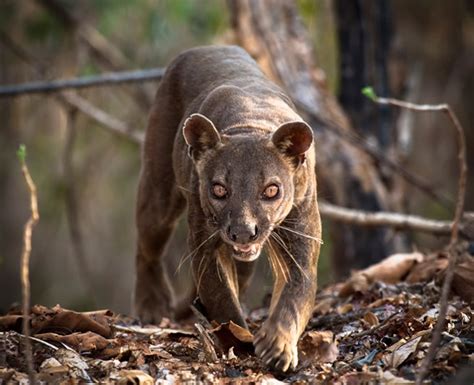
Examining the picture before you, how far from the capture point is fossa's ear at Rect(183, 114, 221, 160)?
555 centimetres

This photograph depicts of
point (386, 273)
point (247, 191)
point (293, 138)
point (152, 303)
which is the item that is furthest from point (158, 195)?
point (247, 191)

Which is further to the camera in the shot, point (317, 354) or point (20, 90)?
point (20, 90)

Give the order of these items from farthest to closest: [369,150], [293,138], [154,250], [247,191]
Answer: [369,150], [154,250], [293,138], [247,191]

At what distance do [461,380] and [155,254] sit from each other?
3914 millimetres

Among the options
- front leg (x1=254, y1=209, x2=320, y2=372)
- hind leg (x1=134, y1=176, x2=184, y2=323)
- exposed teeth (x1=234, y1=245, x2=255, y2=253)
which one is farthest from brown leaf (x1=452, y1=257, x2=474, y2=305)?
hind leg (x1=134, y1=176, x2=184, y2=323)

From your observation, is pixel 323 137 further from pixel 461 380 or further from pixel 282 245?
pixel 461 380

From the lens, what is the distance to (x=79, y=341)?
206 inches

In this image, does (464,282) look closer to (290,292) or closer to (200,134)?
(290,292)

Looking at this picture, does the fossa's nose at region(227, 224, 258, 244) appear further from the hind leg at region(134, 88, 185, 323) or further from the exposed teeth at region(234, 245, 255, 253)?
the hind leg at region(134, 88, 185, 323)

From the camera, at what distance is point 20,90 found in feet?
33.2

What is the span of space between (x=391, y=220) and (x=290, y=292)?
3.85 m

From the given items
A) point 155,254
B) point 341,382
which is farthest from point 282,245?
point 155,254

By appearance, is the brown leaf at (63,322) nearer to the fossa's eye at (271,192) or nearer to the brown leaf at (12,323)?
the brown leaf at (12,323)

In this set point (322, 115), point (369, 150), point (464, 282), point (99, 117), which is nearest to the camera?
point (464, 282)
